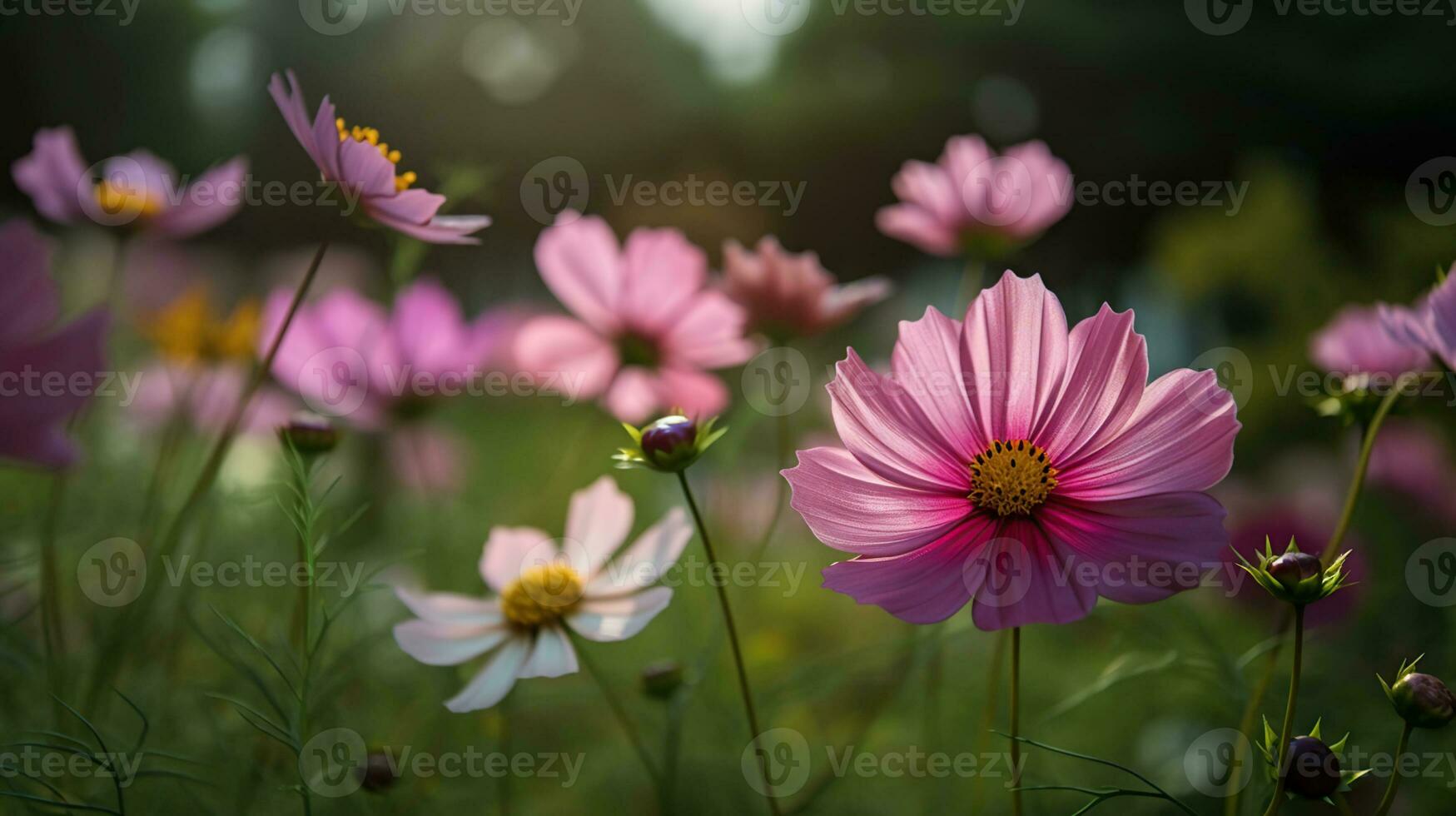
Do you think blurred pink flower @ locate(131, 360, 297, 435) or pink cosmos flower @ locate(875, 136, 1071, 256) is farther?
blurred pink flower @ locate(131, 360, 297, 435)

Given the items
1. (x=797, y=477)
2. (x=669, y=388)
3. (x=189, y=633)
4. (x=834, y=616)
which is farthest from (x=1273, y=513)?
(x=189, y=633)

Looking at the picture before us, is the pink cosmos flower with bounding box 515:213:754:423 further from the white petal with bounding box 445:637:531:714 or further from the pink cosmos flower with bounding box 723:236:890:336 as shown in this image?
the white petal with bounding box 445:637:531:714

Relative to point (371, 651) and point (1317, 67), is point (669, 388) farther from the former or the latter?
point (1317, 67)

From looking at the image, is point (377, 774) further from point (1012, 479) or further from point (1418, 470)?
point (1418, 470)

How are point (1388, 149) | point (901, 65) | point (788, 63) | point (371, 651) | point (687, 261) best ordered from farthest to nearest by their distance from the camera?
point (788, 63) < point (901, 65) < point (1388, 149) < point (371, 651) < point (687, 261)

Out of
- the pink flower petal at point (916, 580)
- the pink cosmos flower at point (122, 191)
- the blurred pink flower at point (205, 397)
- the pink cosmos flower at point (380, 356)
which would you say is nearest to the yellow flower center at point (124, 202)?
the pink cosmos flower at point (122, 191)

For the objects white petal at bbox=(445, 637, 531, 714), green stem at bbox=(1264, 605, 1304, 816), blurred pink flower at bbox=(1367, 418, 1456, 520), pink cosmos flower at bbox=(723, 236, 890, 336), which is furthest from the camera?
blurred pink flower at bbox=(1367, 418, 1456, 520)

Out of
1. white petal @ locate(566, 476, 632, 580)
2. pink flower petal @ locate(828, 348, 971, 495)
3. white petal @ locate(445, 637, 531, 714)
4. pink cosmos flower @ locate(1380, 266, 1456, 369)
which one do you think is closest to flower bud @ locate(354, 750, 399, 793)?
white petal @ locate(445, 637, 531, 714)

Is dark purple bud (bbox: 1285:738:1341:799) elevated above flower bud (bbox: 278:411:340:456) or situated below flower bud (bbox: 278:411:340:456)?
below
